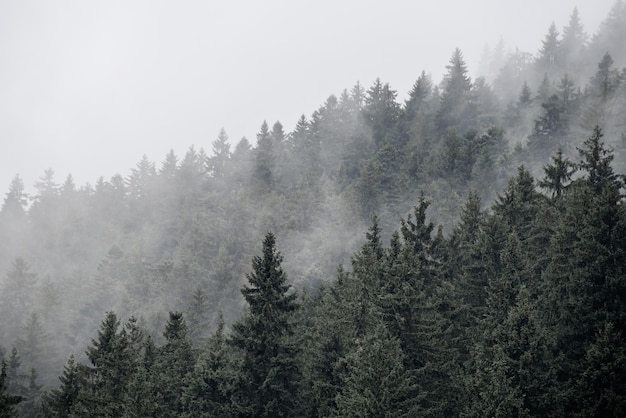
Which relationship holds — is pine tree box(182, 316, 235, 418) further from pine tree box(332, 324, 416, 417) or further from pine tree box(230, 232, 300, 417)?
pine tree box(332, 324, 416, 417)

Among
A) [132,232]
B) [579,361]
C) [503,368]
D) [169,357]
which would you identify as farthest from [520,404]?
[132,232]

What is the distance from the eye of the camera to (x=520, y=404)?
1869cm

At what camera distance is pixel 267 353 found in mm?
25719

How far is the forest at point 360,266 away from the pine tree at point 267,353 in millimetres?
117

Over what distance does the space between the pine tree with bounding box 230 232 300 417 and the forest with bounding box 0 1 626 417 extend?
12cm

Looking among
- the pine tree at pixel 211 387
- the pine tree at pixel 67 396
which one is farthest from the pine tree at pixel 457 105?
the pine tree at pixel 67 396

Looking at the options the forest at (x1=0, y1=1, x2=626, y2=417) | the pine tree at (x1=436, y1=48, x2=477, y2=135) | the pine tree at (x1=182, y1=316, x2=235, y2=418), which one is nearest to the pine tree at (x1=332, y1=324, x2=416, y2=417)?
the forest at (x1=0, y1=1, x2=626, y2=417)

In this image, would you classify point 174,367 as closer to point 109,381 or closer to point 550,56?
point 109,381

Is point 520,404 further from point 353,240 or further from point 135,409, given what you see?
point 353,240

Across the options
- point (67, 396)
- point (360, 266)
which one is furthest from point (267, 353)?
point (67, 396)

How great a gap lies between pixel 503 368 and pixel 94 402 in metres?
21.3

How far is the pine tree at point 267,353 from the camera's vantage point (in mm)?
25234

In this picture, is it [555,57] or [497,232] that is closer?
[497,232]

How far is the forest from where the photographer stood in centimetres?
2173
